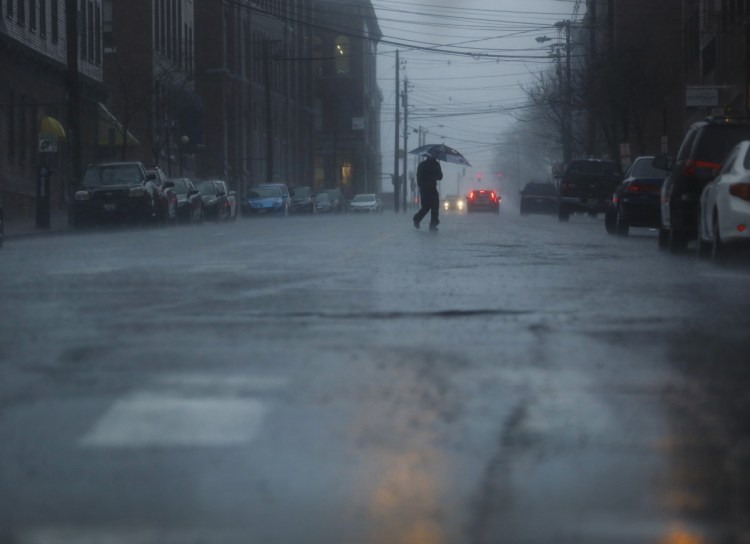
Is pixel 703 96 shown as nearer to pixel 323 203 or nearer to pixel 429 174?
pixel 429 174

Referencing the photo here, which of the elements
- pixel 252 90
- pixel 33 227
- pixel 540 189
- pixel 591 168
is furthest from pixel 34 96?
pixel 252 90

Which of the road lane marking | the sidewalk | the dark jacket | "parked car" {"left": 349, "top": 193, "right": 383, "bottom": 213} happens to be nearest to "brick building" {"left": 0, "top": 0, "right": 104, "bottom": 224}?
the sidewalk

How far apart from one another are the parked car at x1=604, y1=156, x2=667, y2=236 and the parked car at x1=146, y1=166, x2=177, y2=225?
15.1 metres

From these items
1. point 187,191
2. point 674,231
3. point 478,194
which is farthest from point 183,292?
point 478,194

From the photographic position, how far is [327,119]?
120 metres

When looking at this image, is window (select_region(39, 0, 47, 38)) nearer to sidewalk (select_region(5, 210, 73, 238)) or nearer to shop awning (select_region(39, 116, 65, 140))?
shop awning (select_region(39, 116, 65, 140))

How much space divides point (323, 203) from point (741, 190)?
2492 inches

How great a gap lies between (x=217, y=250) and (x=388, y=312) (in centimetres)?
1040

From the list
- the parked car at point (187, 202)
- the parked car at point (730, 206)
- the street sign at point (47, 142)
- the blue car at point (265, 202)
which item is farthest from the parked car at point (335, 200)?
the parked car at point (730, 206)

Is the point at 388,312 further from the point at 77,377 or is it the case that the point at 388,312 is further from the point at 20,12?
the point at 20,12

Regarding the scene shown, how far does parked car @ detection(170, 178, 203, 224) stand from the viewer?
43.1 meters

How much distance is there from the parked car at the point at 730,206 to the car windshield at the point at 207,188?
35.7m

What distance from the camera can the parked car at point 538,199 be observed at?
60.5m

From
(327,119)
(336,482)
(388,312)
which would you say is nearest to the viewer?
(336,482)
